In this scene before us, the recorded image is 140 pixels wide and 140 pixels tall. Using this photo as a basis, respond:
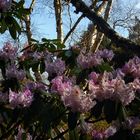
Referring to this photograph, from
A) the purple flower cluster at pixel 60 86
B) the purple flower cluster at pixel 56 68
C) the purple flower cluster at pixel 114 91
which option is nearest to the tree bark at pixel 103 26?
the purple flower cluster at pixel 56 68

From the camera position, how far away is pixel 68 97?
6.18 feet

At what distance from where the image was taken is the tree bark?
2693mm

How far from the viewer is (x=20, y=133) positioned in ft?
7.97

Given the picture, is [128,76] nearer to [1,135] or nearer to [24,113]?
[24,113]

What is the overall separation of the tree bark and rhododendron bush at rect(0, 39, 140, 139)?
0.21m

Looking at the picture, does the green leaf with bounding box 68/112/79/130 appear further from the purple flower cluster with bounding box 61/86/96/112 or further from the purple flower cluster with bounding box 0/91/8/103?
the purple flower cluster with bounding box 0/91/8/103

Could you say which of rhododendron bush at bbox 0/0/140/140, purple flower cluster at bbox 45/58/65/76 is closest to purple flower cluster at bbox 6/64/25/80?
rhododendron bush at bbox 0/0/140/140

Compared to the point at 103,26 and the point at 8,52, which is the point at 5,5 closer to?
the point at 8,52

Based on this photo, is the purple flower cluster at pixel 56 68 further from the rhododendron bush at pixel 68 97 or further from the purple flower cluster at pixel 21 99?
the purple flower cluster at pixel 21 99

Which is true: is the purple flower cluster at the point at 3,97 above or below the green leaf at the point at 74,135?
above

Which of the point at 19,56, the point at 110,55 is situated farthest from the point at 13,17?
the point at 110,55

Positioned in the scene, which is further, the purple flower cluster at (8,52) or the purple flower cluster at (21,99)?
the purple flower cluster at (8,52)

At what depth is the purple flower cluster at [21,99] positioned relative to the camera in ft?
6.85

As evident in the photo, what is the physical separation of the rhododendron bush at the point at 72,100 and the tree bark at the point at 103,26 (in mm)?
206
